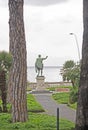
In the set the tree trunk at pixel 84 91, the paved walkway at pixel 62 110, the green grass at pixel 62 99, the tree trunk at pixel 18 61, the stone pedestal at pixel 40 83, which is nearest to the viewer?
the tree trunk at pixel 84 91

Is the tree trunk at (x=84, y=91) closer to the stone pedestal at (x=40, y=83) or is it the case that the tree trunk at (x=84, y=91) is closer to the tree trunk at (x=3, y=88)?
the tree trunk at (x=3, y=88)

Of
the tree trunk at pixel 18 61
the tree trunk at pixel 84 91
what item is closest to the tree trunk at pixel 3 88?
the tree trunk at pixel 18 61

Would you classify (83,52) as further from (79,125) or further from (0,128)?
(0,128)

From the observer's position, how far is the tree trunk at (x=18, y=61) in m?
15.6

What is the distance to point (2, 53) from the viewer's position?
19234 millimetres

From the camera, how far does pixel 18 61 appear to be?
15.6 metres

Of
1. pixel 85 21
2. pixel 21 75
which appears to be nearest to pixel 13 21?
pixel 21 75

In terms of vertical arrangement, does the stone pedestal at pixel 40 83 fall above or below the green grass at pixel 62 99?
above

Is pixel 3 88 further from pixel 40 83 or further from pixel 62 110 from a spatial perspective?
pixel 40 83

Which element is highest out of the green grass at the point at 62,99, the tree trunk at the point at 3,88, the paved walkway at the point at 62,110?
the tree trunk at the point at 3,88

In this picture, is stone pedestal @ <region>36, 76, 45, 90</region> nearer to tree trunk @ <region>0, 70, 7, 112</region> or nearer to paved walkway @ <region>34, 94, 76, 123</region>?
paved walkway @ <region>34, 94, 76, 123</region>

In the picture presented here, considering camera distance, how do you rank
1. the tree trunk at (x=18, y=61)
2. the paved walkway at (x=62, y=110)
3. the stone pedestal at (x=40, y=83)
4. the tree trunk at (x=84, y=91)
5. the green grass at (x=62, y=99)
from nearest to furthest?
the tree trunk at (x=84, y=91), the tree trunk at (x=18, y=61), the paved walkway at (x=62, y=110), the green grass at (x=62, y=99), the stone pedestal at (x=40, y=83)

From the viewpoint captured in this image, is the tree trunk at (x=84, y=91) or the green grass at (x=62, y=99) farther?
the green grass at (x=62, y=99)

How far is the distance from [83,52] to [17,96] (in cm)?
729
